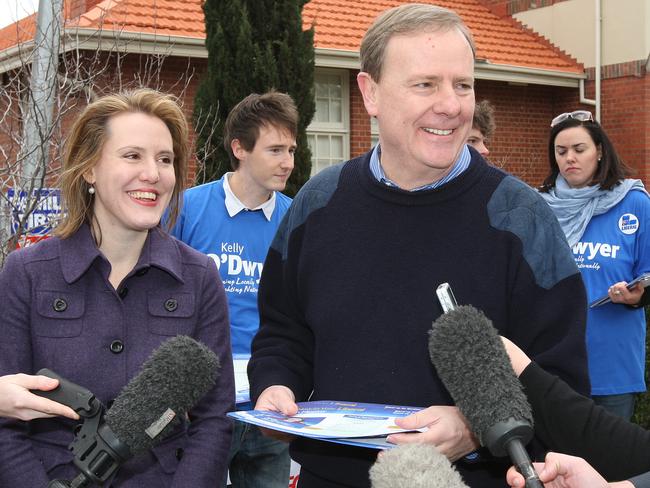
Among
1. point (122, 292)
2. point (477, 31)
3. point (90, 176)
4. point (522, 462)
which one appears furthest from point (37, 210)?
point (477, 31)

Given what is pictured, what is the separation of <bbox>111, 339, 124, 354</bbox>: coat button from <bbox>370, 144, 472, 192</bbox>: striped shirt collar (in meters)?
0.98

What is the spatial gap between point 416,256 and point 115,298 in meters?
1.02

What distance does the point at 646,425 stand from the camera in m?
6.79

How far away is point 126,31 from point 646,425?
7139 millimetres

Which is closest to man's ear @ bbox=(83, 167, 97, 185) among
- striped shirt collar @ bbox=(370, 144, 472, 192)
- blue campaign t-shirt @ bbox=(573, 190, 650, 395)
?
striped shirt collar @ bbox=(370, 144, 472, 192)

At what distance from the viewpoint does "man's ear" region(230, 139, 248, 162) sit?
199 inches

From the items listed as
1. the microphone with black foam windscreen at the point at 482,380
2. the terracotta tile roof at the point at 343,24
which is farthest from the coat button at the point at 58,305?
the terracotta tile roof at the point at 343,24

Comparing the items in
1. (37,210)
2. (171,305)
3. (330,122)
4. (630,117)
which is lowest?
(171,305)

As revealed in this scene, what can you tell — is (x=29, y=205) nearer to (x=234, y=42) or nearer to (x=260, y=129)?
(x=260, y=129)

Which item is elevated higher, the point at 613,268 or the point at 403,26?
the point at 403,26

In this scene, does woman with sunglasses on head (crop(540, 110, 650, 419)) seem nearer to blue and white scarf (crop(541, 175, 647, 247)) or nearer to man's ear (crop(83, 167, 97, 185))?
blue and white scarf (crop(541, 175, 647, 247))

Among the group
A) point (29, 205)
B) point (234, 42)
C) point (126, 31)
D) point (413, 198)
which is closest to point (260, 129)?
point (29, 205)

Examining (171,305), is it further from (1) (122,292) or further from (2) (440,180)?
(2) (440,180)

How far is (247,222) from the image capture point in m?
4.82
